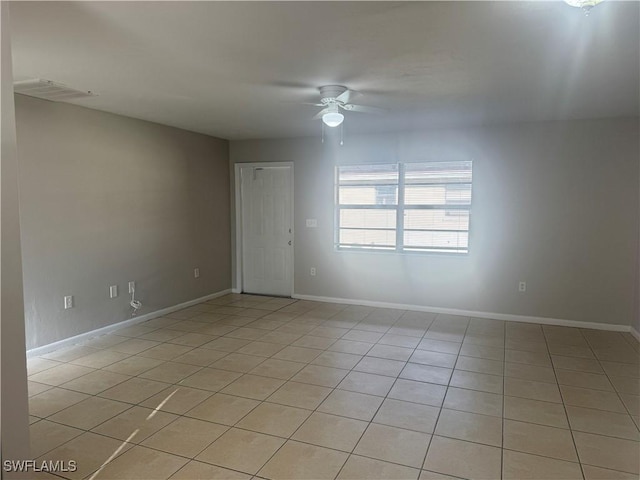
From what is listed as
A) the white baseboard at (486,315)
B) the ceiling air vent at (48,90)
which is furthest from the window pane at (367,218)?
the ceiling air vent at (48,90)

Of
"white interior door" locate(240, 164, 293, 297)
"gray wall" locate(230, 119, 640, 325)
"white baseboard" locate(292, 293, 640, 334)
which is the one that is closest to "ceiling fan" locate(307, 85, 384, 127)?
"gray wall" locate(230, 119, 640, 325)

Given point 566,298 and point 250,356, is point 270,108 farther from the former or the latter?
point 566,298

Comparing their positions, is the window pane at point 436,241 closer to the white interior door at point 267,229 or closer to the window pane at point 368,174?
the window pane at point 368,174

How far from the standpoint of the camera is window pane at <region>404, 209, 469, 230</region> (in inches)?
208

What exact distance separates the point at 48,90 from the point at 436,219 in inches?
171

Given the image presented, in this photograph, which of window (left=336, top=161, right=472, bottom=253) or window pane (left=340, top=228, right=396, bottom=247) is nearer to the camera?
window (left=336, top=161, right=472, bottom=253)

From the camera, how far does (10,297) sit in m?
1.69

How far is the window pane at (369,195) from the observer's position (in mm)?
5664

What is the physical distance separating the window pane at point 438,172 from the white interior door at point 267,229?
69.7 inches

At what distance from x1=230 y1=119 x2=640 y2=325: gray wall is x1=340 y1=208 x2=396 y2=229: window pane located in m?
0.42

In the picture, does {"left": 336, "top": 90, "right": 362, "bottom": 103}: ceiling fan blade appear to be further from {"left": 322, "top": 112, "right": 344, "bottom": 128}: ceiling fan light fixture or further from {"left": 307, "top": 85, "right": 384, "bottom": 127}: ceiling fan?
{"left": 322, "top": 112, "right": 344, "bottom": 128}: ceiling fan light fixture

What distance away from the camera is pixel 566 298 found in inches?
192

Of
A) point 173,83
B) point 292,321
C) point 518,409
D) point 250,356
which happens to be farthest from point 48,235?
point 518,409

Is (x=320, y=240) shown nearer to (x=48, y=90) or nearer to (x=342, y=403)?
(x=342, y=403)
